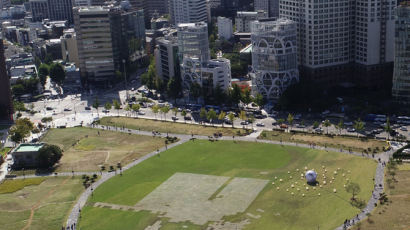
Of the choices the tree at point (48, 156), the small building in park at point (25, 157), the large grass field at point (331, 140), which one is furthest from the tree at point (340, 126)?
the small building in park at point (25, 157)

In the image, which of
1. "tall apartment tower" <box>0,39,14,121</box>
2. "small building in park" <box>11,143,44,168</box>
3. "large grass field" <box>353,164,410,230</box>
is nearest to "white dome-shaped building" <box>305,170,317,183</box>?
"large grass field" <box>353,164,410,230</box>

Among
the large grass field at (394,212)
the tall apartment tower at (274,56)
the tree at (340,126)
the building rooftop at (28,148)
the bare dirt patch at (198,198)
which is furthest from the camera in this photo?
the tall apartment tower at (274,56)

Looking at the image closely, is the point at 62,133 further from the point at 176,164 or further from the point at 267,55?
the point at 267,55

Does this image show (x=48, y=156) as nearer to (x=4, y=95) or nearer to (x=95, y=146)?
(x=95, y=146)

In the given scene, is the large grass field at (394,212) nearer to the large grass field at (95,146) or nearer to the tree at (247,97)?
the large grass field at (95,146)

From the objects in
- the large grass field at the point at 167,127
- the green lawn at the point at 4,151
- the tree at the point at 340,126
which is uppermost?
the tree at the point at 340,126

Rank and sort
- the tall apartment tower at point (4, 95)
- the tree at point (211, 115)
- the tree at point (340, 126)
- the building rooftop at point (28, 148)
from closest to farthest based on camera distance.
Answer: the building rooftop at point (28, 148), the tree at point (340, 126), the tree at point (211, 115), the tall apartment tower at point (4, 95)

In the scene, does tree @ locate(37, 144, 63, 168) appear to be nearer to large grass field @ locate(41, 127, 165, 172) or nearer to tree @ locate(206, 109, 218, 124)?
large grass field @ locate(41, 127, 165, 172)
